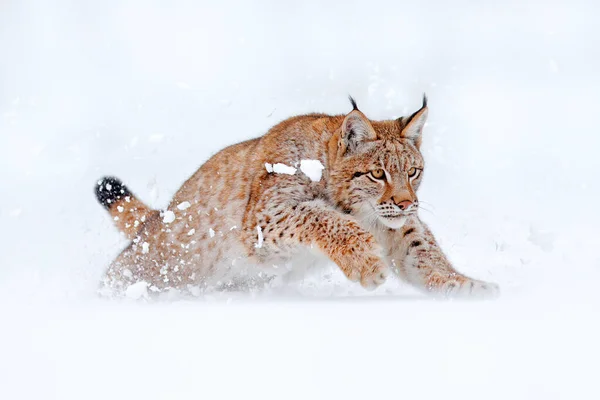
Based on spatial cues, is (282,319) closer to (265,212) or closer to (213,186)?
(265,212)

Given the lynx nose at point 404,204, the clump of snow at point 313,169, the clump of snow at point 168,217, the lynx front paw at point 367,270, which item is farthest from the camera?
the clump of snow at point 168,217

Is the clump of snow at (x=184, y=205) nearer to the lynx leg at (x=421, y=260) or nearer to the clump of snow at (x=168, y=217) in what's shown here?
the clump of snow at (x=168, y=217)

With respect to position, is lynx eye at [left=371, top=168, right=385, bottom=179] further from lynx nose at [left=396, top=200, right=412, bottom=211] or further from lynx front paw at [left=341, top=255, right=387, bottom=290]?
lynx front paw at [left=341, top=255, right=387, bottom=290]

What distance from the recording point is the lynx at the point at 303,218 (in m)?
6.52

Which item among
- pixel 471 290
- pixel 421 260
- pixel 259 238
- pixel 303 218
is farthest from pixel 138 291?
pixel 471 290

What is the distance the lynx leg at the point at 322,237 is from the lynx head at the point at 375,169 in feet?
0.64

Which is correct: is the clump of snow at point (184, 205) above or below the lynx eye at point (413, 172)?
below

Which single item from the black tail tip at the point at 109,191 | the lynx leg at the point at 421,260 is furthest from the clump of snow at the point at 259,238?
the black tail tip at the point at 109,191

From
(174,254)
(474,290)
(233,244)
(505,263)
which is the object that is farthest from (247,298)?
(505,263)

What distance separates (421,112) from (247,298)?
1.86 meters

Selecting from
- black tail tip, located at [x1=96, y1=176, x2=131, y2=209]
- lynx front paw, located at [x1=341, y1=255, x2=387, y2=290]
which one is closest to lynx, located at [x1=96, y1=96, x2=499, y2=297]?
lynx front paw, located at [x1=341, y1=255, x2=387, y2=290]

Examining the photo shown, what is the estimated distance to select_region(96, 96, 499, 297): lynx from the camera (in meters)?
6.52

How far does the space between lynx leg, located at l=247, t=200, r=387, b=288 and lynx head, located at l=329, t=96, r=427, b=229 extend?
7.7 inches


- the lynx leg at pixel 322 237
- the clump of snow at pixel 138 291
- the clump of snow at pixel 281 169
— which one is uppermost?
the clump of snow at pixel 281 169
